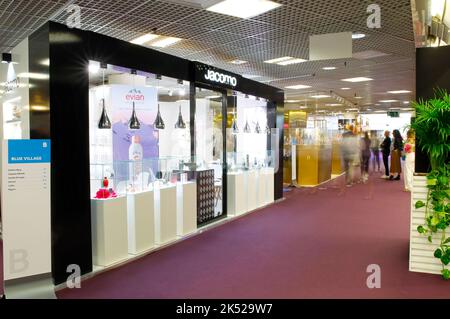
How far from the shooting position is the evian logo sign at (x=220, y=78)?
602 centimetres

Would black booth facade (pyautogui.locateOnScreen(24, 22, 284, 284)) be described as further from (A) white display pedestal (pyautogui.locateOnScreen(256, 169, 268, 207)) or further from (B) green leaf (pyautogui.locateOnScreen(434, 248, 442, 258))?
(A) white display pedestal (pyautogui.locateOnScreen(256, 169, 268, 207))

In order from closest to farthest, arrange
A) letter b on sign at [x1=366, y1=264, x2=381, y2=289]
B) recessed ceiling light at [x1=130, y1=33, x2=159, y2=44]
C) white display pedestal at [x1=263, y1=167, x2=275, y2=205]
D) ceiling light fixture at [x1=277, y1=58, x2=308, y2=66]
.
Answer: letter b on sign at [x1=366, y1=264, x2=381, y2=289], recessed ceiling light at [x1=130, y1=33, x2=159, y2=44], ceiling light fixture at [x1=277, y1=58, x2=308, y2=66], white display pedestal at [x1=263, y1=167, x2=275, y2=205]

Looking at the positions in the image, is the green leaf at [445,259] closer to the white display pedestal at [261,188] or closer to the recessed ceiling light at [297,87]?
the white display pedestal at [261,188]

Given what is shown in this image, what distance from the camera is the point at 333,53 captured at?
6000mm

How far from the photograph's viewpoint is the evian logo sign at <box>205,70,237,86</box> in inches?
237

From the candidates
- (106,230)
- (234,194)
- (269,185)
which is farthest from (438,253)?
(269,185)

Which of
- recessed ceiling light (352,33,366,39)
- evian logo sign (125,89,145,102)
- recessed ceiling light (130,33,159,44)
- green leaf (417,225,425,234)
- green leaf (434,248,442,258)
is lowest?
green leaf (434,248,442,258)

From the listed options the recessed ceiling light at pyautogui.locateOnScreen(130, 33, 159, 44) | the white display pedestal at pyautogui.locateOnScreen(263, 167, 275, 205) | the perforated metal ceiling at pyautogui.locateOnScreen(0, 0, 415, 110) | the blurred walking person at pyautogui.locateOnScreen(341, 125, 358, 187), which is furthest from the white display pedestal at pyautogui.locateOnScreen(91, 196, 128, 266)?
the blurred walking person at pyautogui.locateOnScreen(341, 125, 358, 187)

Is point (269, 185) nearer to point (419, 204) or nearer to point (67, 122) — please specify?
point (419, 204)

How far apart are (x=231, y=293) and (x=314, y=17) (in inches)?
140

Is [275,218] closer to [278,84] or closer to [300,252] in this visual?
[300,252]

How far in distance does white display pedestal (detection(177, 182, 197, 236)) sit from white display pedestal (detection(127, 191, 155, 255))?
0.66 metres

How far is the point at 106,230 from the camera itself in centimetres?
412
